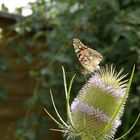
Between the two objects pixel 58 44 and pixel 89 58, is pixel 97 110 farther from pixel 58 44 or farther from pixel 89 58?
pixel 58 44

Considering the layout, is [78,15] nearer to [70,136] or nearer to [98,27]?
[98,27]

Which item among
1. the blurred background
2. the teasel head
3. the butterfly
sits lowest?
the teasel head

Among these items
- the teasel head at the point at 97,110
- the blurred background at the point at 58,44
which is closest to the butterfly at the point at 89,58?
the teasel head at the point at 97,110

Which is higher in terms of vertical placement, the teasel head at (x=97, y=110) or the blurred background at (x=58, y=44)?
the blurred background at (x=58, y=44)

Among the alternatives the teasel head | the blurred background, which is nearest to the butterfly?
the teasel head

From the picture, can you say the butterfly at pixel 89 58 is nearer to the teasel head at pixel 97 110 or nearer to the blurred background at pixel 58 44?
the teasel head at pixel 97 110

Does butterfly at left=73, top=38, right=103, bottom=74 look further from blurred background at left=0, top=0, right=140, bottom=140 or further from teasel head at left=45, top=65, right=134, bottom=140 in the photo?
blurred background at left=0, top=0, right=140, bottom=140
